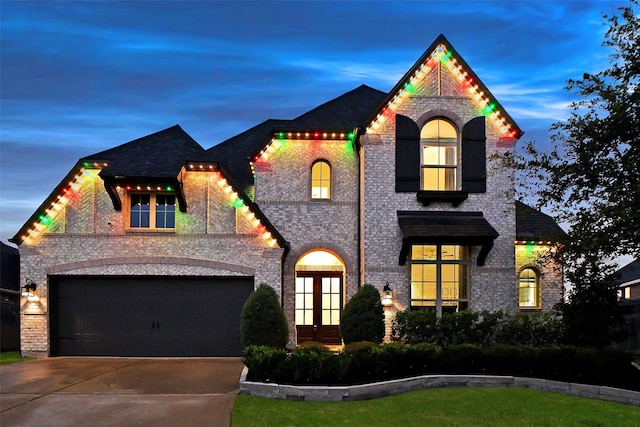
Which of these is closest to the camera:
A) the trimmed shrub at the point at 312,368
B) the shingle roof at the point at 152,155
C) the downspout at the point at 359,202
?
the trimmed shrub at the point at 312,368

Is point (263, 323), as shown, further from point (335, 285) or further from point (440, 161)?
point (440, 161)

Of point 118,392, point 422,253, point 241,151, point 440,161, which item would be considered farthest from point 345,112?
point 118,392

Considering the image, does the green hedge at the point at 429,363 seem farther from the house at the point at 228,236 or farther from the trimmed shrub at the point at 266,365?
the house at the point at 228,236

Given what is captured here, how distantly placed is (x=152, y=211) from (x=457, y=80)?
1034 cm

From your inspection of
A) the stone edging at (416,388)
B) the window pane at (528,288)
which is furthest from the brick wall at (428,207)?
the stone edging at (416,388)

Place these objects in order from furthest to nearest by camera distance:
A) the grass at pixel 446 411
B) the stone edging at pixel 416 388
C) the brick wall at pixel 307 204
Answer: the brick wall at pixel 307 204 < the stone edging at pixel 416 388 < the grass at pixel 446 411

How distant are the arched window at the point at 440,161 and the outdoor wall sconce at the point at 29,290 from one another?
40.1 ft

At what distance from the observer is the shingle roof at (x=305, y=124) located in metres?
20.2

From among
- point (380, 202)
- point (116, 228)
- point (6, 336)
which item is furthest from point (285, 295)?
point (6, 336)

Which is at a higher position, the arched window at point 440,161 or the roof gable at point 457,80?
the roof gable at point 457,80

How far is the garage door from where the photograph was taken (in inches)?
744

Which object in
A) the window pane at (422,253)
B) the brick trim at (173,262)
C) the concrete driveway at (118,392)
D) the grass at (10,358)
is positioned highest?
the window pane at (422,253)

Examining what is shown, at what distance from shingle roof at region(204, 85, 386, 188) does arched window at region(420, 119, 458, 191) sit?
7.77ft

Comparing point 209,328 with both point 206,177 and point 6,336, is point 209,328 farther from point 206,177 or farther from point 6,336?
point 6,336
